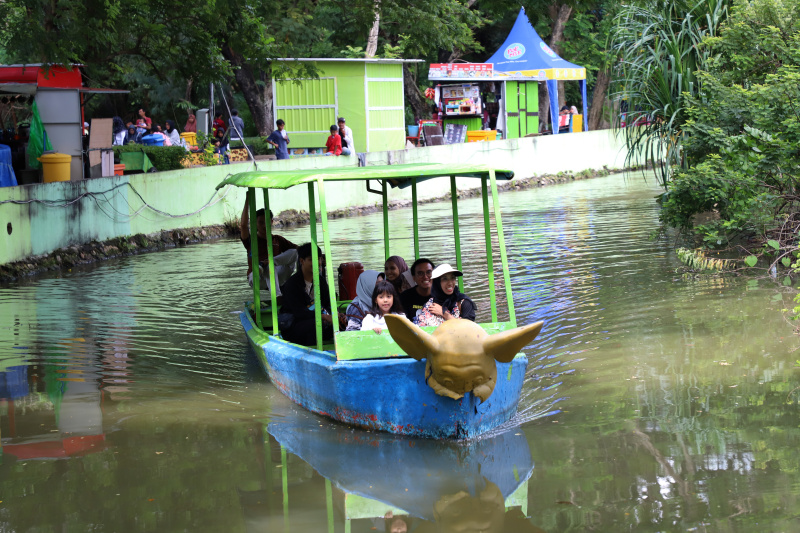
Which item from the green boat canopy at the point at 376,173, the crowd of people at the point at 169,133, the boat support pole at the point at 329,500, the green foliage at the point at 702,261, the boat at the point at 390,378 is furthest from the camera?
the crowd of people at the point at 169,133

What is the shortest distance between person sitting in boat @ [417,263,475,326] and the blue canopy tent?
25896 millimetres

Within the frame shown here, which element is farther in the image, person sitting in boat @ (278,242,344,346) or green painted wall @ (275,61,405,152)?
green painted wall @ (275,61,405,152)

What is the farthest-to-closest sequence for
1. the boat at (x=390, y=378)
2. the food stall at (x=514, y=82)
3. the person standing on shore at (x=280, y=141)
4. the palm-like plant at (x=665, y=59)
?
the food stall at (x=514, y=82) < the person standing on shore at (x=280, y=141) < the palm-like plant at (x=665, y=59) < the boat at (x=390, y=378)

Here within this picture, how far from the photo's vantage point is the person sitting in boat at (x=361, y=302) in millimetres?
8008

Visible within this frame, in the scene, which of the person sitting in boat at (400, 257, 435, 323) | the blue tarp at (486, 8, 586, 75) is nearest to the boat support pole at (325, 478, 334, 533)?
the person sitting in boat at (400, 257, 435, 323)

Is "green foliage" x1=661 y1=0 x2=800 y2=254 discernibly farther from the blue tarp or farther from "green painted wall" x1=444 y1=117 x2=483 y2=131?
the blue tarp

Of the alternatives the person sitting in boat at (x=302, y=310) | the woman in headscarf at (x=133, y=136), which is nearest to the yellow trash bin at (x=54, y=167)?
the woman in headscarf at (x=133, y=136)

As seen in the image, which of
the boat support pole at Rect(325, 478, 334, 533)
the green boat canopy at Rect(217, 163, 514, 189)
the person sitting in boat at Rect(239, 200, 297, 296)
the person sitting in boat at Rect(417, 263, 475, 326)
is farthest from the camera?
the person sitting in boat at Rect(239, 200, 297, 296)

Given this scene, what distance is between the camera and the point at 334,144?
24234 millimetres

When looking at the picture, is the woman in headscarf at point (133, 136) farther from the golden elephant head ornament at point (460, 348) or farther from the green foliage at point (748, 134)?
the golden elephant head ornament at point (460, 348)

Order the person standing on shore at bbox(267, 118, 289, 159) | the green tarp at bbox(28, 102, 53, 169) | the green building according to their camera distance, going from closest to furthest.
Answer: the green tarp at bbox(28, 102, 53, 169), the person standing on shore at bbox(267, 118, 289, 159), the green building

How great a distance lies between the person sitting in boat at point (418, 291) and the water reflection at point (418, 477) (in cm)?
140

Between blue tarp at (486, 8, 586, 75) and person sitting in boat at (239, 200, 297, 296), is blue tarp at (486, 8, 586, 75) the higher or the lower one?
the higher one

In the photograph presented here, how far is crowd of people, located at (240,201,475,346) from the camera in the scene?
7875mm
